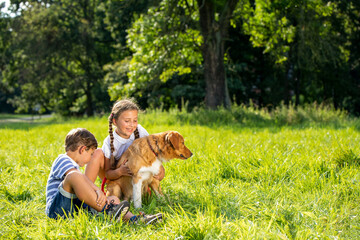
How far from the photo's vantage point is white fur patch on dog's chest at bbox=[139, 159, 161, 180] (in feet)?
11.7

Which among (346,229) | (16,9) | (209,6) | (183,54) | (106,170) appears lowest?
(346,229)

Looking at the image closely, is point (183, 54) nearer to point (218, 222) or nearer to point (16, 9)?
point (218, 222)

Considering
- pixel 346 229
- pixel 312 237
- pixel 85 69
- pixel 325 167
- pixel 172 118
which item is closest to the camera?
pixel 312 237

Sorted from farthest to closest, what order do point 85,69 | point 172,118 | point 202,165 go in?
point 85,69, point 172,118, point 202,165

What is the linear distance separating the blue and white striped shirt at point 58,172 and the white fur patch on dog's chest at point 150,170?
67cm

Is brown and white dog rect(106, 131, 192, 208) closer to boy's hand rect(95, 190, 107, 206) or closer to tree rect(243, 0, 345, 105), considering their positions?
boy's hand rect(95, 190, 107, 206)

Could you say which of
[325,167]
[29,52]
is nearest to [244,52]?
[29,52]

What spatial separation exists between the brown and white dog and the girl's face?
23cm

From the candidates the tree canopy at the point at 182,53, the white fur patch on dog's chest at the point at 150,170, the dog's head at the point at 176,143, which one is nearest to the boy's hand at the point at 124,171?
the white fur patch on dog's chest at the point at 150,170

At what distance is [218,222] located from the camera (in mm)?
2803

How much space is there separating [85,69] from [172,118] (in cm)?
1746

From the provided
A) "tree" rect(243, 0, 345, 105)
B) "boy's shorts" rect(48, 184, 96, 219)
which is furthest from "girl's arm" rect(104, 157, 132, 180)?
"tree" rect(243, 0, 345, 105)

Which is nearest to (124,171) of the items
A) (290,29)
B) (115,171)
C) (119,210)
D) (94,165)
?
(115,171)

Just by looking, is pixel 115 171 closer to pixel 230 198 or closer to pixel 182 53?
pixel 230 198
